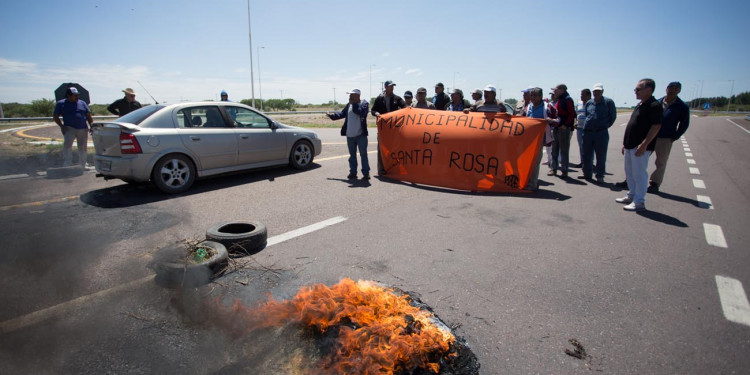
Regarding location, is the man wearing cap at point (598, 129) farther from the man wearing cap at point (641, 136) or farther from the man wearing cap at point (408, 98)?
the man wearing cap at point (408, 98)

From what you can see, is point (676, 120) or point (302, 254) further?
point (676, 120)

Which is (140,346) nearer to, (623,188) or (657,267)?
(657,267)

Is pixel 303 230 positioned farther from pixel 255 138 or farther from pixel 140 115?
pixel 140 115

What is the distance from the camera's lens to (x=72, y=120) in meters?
8.49

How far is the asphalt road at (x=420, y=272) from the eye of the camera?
8.20 ft

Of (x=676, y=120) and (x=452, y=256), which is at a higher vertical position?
(x=676, y=120)

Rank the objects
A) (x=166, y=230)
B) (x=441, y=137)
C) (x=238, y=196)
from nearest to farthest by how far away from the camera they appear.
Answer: (x=166, y=230)
(x=238, y=196)
(x=441, y=137)

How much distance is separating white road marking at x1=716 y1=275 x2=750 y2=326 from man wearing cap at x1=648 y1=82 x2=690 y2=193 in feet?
13.6

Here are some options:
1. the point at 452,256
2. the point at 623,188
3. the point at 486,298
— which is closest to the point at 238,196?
the point at 452,256

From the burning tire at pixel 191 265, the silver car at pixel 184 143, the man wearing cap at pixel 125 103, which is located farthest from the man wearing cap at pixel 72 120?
the burning tire at pixel 191 265

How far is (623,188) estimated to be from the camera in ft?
24.2

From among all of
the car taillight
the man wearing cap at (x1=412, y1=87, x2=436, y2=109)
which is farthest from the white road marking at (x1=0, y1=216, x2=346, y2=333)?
the man wearing cap at (x1=412, y1=87, x2=436, y2=109)

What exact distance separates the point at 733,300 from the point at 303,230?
4186 mm

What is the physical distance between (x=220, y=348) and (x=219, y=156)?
5.38 m
